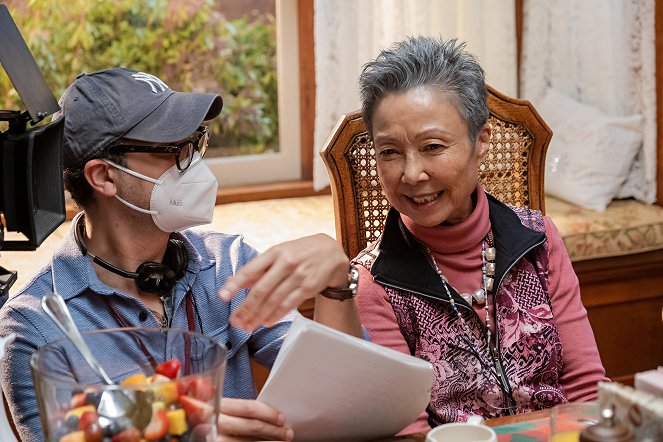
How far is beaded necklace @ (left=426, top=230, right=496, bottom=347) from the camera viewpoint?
5.99 ft

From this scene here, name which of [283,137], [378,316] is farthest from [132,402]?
[283,137]

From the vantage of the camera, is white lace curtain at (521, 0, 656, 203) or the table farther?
white lace curtain at (521, 0, 656, 203)

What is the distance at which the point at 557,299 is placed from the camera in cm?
189

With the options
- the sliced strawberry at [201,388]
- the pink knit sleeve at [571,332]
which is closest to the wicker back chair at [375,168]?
the pink knit sleeve at [571,332]

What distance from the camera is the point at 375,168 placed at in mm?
2072

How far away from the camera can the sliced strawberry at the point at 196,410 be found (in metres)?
1.02

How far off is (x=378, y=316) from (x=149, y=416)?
0.87 metres

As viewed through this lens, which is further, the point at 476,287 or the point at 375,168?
the point at 375,168

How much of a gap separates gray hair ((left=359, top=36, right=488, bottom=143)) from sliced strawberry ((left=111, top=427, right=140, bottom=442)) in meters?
1.00

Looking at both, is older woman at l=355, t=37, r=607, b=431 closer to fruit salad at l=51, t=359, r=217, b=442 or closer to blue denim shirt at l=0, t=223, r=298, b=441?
blue denim shirt at l=0, t=223, r=298, b=441

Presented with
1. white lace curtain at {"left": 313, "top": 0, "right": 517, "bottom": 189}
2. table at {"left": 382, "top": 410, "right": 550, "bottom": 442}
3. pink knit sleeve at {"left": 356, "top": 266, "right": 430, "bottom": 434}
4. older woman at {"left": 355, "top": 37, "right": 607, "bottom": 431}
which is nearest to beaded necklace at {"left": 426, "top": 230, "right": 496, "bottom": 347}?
older woman at {"left": 355, "top": 37, "right": 607, "bottom": 431}

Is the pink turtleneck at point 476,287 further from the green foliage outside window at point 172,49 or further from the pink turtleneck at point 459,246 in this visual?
the green foliage outside window at point 172,49

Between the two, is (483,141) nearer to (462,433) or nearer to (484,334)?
(484,334)

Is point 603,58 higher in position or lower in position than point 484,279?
higher
